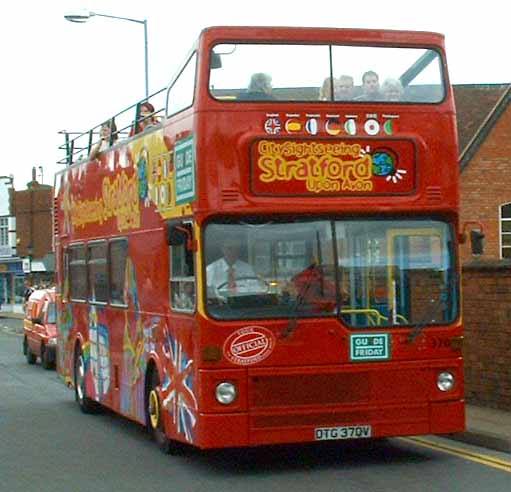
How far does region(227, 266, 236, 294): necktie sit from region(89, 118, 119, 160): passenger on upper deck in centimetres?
495

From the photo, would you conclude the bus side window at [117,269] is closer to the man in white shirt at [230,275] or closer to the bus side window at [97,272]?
the bus side window at [97,272]

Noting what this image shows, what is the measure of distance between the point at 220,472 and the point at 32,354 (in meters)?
19.9

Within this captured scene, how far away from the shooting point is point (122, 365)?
1501 centimetres

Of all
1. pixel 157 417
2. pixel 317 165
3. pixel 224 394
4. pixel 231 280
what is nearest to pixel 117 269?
pixel 157 417

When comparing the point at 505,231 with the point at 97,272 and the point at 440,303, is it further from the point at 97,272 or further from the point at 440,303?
the point at 440,303

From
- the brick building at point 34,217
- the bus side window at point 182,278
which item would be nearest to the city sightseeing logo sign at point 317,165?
the bus side window at point 182,278

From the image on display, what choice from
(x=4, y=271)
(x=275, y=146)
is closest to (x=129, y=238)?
(x=275, y=146)

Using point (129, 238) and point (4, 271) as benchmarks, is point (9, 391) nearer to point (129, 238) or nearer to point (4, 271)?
point (129, 238)

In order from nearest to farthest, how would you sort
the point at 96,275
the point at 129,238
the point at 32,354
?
the point at 129,238 → the point at 96,275 → the point at 32,354

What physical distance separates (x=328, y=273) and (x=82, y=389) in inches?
303

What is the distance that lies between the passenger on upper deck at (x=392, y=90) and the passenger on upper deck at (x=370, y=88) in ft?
0.17

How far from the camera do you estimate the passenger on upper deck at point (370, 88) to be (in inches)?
459

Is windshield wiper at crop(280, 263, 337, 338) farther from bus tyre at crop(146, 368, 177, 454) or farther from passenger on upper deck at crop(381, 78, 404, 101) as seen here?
bus tyre at crop(146, 368, 177, 454)

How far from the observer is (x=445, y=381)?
11.5 meters
